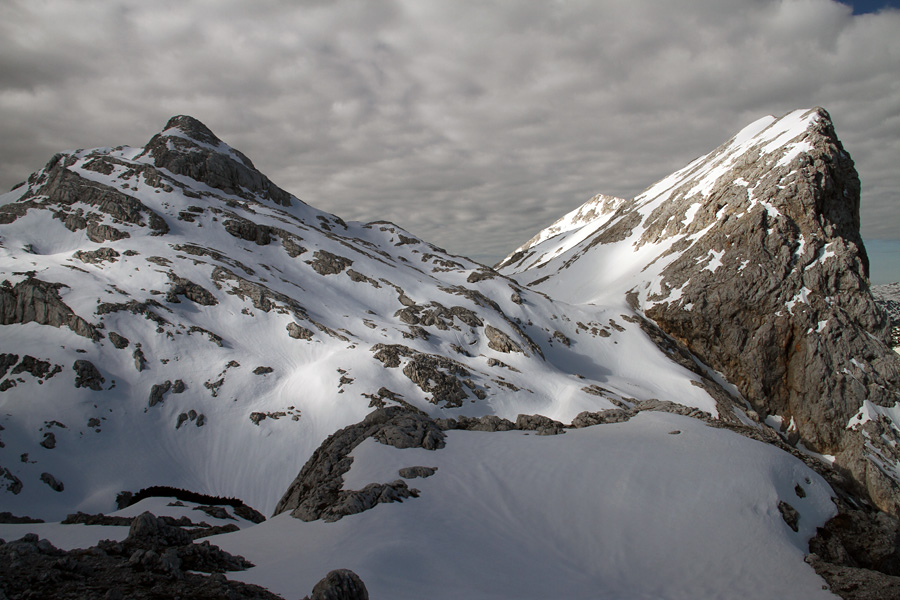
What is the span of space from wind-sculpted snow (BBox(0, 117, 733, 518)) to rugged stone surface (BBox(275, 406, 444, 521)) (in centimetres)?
1543

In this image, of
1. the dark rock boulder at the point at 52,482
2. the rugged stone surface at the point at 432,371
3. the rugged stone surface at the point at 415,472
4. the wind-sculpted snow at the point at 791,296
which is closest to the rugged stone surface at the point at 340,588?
the rugged stone surface at the point at 415,472

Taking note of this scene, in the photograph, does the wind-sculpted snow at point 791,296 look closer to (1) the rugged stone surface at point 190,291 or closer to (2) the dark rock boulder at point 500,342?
(2) the dark rock boulder at point 500,342

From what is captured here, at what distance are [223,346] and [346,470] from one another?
109 feet

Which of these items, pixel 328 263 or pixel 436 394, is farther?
pixel 328 263

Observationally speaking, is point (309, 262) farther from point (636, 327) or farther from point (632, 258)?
point (632, 258)

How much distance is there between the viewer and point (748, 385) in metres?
68.4

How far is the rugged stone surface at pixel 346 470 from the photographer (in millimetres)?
15891

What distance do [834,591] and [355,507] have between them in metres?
15.0

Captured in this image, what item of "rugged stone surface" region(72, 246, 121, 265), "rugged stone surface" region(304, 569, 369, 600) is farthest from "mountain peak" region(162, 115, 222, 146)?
"rugged stone surface" region(304, 569, 369, 600)

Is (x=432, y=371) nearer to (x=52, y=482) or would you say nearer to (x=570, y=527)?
(x=52, y=482)

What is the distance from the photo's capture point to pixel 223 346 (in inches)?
1845

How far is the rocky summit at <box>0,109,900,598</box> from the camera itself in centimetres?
1423

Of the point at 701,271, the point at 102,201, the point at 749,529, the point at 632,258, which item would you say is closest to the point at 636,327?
the point at 701,271

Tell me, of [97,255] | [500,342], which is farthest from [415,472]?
[97,255]
